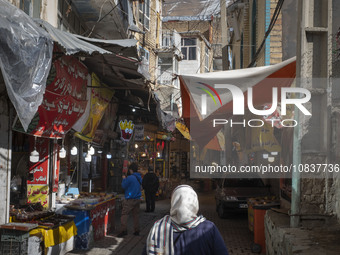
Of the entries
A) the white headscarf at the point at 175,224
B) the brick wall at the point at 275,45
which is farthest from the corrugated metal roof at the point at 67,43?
the brick wall at the point at 275,45

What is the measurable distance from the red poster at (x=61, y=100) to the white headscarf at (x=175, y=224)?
15.8ft

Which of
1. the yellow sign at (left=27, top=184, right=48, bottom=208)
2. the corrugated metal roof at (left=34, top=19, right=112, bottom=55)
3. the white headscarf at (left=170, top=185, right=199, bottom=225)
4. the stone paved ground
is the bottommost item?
the stone paved ground

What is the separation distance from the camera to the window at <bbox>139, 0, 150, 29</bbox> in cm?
2325

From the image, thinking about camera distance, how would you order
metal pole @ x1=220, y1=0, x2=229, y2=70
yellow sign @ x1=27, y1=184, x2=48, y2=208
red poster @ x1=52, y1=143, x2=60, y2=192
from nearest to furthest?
yellow sign @ x1=27, y1=184, x2=48, y2=208 < red poster @ x1=52, y1=143, x2=60, y2=192 < metal pole @ x1=220, y1=0, x2=229, y2=70

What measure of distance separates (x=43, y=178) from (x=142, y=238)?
123 inches

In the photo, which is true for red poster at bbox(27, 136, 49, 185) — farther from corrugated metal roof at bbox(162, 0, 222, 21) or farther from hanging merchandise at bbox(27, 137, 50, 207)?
corrugated metal roof at bbox(162, 0, 222, 21)

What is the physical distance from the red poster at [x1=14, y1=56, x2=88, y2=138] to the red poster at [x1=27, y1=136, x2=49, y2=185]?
1046 mm

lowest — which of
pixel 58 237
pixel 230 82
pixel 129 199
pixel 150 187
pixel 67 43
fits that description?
pixel 58 237

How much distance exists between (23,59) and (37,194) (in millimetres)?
5219

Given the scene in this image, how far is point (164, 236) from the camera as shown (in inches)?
132

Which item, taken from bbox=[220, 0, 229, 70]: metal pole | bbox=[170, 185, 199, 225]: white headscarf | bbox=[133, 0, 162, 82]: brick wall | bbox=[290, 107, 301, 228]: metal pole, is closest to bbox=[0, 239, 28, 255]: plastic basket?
bbox=[170, 185, 199, 225]: white headscarf

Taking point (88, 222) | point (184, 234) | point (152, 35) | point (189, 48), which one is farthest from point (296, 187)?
point (189, 48)

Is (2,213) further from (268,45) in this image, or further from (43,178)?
(268,45)

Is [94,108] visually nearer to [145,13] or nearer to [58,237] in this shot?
[58,237]
